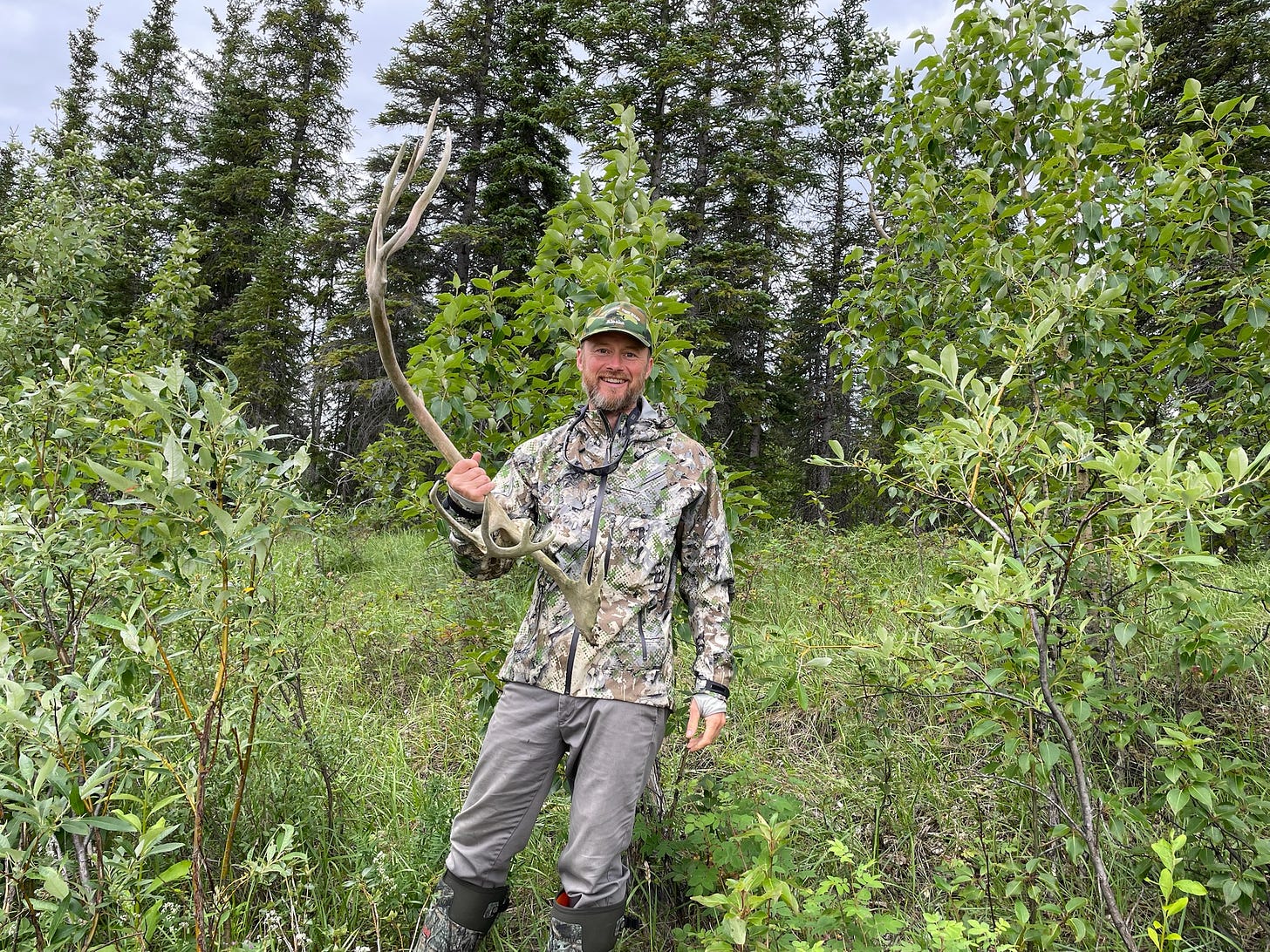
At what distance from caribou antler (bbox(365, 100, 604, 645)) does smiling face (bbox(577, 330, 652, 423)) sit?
21.9 inches

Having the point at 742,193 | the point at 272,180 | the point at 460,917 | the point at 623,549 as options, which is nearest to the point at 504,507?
the point at 623,549

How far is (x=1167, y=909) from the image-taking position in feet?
5.45

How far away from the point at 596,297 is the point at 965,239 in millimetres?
2006

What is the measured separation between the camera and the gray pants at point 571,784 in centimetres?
224

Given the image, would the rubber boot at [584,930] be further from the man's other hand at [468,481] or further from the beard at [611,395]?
the beard at [611,395]

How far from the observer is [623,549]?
2.44 m

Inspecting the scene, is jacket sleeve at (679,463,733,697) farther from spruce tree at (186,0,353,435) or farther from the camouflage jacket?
spruce tree at (186,0,353,435)

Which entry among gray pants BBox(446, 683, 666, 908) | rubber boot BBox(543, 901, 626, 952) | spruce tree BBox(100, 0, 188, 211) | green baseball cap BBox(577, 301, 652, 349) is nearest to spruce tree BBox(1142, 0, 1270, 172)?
green baseball cap BBox(577, 301, 652, 349)

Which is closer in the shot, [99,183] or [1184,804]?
[1184,804]

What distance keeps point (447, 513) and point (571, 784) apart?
1051mm

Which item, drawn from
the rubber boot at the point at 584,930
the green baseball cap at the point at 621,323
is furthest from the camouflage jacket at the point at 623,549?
the rubber boot at the point at 584,930

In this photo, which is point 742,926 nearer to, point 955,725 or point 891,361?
point 955,725

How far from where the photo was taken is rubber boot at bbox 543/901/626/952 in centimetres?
221

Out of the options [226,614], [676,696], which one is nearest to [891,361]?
[676,696]
